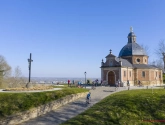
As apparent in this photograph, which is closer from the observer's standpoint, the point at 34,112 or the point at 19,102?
the point at 19,102

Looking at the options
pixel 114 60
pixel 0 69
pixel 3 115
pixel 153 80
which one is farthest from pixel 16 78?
pixel 3 115

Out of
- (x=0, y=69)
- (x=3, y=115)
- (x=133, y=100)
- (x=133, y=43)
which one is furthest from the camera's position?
(x=133, y=43)

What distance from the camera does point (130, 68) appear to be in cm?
4153

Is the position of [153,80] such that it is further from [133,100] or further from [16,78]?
[16,78]

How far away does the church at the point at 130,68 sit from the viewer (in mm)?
38906

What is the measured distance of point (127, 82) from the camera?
130 feet

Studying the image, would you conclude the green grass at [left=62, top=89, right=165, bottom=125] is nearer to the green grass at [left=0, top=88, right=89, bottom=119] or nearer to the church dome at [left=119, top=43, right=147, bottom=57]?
the green grass at [left=0, top=88, right=89, bottom=119]

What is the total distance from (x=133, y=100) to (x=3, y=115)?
10.3 m

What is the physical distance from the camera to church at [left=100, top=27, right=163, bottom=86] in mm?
38906

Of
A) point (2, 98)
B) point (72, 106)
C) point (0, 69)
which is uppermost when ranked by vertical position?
point (0, 69)

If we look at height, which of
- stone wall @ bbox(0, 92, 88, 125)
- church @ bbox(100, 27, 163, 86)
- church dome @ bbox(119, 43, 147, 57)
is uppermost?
church dome @ bbox(119, 43, 147, 57)

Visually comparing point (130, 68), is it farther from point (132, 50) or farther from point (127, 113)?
point (127, 113)

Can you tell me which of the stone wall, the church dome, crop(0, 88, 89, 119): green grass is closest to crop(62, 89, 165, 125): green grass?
the stone wall

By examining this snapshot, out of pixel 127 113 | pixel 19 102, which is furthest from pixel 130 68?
pixel 19 102
